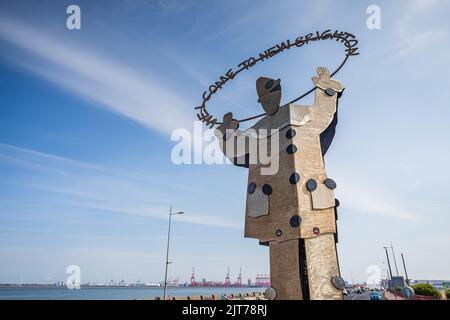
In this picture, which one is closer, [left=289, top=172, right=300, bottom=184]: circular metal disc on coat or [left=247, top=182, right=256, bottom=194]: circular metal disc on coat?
[left=289, top=172, right=300, bottom=184]: circular metal disc on coat

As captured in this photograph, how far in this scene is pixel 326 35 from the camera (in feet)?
63.5

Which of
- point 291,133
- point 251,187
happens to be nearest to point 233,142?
point 251,187

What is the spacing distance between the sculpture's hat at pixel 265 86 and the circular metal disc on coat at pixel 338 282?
1113 centimetres

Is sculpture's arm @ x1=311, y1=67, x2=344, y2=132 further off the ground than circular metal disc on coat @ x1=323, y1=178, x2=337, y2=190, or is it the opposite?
sculpture's arm @ x1=311, y1=67, x2=344, y2=132

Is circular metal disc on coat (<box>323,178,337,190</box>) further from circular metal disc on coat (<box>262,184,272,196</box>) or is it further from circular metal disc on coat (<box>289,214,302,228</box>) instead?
circular metal disc on coat (<box>262,184,272,196</box>)

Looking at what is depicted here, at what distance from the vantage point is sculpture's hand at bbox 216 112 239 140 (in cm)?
2033

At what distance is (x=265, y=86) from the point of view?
20203 millimetres

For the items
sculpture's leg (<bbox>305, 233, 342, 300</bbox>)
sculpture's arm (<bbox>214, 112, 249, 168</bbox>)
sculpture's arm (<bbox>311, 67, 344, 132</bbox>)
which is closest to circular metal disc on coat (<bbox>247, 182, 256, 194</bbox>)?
sculpture's arm (<bbox>214, 112, 249, 168</bbox>)

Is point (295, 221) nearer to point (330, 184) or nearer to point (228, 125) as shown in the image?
point (330, 184)

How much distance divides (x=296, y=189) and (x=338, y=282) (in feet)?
15.6

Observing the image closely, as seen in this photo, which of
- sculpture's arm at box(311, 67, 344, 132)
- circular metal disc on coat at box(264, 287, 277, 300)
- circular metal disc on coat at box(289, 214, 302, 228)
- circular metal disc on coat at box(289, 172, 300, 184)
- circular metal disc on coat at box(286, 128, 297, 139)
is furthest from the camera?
sculpture's arm at box(311, 67, 344, 132)
